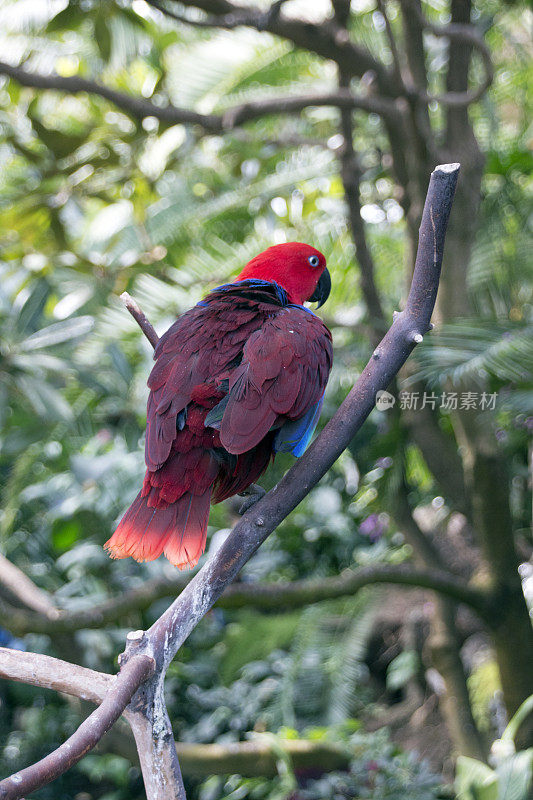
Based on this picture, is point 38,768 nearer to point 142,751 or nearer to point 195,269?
point 142,751

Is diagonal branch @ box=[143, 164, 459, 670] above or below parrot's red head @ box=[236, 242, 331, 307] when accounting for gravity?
below

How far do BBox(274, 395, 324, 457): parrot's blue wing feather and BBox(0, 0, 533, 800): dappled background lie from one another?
67 centimetres

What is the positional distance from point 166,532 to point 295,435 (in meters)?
0.23

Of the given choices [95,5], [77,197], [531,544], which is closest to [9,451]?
[77,197]

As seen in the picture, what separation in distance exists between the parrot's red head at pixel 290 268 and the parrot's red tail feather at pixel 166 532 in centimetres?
49

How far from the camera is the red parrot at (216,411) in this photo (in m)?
1.02

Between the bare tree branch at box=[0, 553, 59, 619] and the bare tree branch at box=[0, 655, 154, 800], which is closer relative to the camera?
the bare tree branch at box=[0, 655, 154, 800]

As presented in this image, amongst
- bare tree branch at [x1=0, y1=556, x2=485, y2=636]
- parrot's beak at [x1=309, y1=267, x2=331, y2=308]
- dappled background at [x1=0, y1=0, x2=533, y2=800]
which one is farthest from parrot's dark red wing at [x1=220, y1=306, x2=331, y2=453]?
bare tree branch at [x1=0, y1=556, x2=485, y2=636]

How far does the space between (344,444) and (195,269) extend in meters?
1.82

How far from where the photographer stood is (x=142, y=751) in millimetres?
840

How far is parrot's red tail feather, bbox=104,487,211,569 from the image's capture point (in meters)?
1.00

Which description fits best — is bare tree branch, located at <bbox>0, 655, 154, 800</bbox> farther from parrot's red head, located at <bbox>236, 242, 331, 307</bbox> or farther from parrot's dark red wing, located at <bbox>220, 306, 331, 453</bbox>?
parrot's red head, located at <bbox>236, 242, 331, 307</bbox>

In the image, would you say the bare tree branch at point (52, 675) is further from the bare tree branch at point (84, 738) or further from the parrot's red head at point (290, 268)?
the parrot's red head at point (290, 268)

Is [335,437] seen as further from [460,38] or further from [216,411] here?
[460,38]
